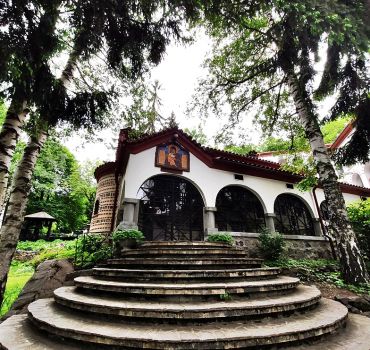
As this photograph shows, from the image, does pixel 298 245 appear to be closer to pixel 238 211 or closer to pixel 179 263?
pixel 238 211

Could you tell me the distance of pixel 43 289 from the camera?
17.6 ft

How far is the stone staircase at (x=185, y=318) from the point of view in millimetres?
2736

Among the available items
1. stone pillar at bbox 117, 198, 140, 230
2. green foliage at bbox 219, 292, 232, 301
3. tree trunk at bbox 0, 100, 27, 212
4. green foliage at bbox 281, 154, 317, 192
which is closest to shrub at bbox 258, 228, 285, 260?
green foliage at bbox 281, 154, 317, 192

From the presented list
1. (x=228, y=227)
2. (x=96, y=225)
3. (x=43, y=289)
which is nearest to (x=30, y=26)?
(x=43, y=289)

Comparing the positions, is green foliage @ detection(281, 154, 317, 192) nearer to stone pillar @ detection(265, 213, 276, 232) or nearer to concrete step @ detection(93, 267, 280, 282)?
stone pillar @ detection(265, 213, 276, 232)

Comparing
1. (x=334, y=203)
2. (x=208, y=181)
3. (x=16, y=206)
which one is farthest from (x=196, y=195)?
(x=16, y=206)

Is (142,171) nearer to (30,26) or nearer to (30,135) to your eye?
(30,135)

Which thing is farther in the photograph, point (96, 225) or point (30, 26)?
point (96, 225)

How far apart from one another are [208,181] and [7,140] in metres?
7.40

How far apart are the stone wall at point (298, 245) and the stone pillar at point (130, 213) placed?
4.02 m

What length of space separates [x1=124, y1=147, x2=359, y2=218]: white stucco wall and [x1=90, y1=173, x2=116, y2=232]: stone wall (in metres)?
4.16

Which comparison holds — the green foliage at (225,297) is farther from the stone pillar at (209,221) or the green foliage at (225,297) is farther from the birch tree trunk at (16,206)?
the stone pillar at (209,221)

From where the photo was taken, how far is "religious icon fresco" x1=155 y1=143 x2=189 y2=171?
9.39 m

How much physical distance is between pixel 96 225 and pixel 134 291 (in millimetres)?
9790
